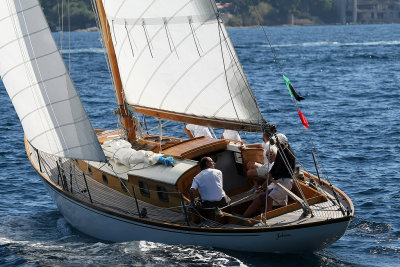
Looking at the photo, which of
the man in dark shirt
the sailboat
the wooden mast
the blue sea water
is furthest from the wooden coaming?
the blue sea water

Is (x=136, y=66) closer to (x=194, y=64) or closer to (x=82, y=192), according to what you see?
(x=194, y=64)

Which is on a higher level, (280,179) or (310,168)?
(280,179)

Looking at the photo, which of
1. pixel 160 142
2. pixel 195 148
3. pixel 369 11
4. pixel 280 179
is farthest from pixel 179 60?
pixel 369 11

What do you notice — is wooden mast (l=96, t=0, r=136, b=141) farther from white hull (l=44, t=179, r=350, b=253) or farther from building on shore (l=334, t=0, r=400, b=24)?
building on shore (l=334, t=0, r=400, b=24)

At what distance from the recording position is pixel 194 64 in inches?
615

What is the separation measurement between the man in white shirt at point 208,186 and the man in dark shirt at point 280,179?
0.76 m

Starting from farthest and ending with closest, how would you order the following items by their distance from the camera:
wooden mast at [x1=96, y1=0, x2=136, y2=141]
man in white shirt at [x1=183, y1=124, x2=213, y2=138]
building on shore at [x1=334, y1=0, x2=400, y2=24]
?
building on shore at [x1=334, y1=0, x2=400, y2=24]
man in white shirt at [x1=183, y1=124, x2=213, y2=138]
wooden mast at [x1=96, y1=0, x2=136, y2=141]

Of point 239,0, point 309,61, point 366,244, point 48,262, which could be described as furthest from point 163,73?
point 239,0

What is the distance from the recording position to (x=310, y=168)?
22.5 meters

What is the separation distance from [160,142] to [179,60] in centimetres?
215

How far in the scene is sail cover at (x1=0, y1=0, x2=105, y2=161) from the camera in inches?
582

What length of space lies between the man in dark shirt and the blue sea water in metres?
1.14

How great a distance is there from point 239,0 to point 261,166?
13365 centimetres

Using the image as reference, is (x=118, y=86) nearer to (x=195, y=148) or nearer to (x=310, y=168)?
(x=195, y=148)
